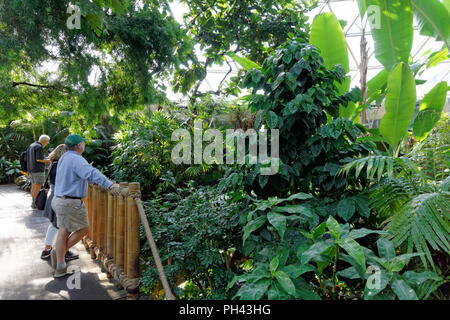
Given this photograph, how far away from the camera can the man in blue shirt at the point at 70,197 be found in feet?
9.77

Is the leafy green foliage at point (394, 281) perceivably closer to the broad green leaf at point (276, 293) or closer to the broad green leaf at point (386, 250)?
the broad green leaf at point (386, 250)

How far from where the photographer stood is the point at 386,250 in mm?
1768

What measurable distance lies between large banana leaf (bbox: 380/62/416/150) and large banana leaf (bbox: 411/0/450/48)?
1198 mm

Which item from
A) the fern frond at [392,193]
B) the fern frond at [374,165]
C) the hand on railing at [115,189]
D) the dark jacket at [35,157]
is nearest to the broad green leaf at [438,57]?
the fern frond at [392,193]

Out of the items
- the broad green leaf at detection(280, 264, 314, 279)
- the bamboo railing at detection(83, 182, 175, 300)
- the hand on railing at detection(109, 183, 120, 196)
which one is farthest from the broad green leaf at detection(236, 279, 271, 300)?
the hand on railing at detection(109, 183, 120, 196)

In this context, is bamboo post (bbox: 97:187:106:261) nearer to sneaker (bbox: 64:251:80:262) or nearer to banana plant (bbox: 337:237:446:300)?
sneaker (bbox: 64:251:80:262)

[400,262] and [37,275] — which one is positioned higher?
[400,262]

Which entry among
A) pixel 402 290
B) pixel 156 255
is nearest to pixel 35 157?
pixel 156 255

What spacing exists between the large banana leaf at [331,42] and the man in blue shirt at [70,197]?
3.04m

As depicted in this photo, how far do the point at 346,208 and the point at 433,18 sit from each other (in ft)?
9.95

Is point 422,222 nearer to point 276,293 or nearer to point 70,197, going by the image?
point 276,293

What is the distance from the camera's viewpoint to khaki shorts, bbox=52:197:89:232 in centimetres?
301
